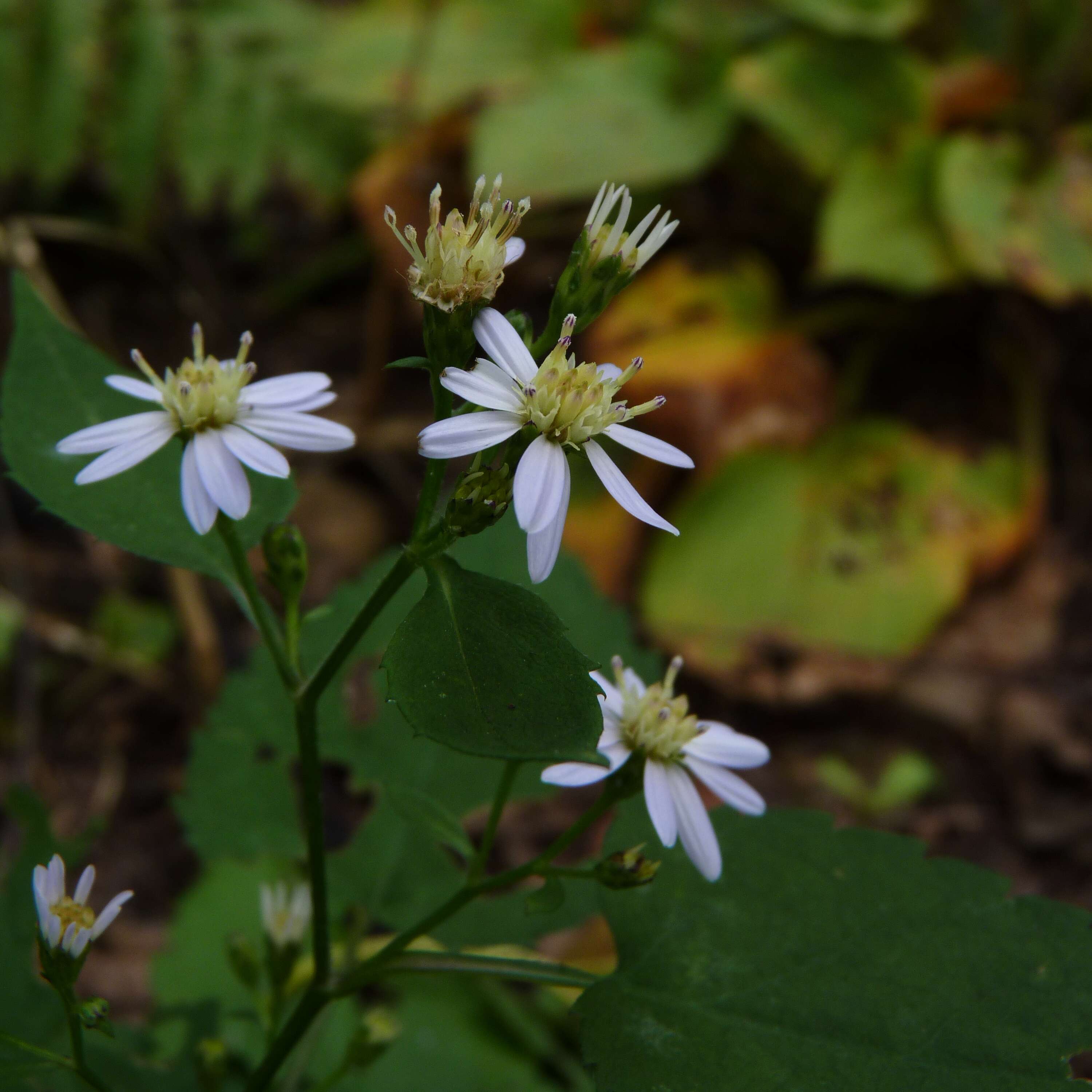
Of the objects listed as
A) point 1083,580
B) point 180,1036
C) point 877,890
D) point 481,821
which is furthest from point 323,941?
point 1083,580

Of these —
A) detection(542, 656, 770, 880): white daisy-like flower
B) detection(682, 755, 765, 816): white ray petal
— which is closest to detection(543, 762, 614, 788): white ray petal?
detection(542, 656, 770, 880): white daisy-like flower

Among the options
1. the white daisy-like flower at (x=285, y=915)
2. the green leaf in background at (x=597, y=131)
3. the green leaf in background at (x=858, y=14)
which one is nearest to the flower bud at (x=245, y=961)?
the white daisy-like flower at (x=285, y=915)

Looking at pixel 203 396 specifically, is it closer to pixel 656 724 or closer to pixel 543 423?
pixel 543 423

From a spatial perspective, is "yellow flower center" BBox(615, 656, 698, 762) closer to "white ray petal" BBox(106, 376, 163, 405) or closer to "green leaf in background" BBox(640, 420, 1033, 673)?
"white ray petal" BBox(106, 376, 163, 405)

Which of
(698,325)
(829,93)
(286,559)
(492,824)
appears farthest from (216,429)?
(829,93)

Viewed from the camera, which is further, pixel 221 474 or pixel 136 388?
pixel 136 388

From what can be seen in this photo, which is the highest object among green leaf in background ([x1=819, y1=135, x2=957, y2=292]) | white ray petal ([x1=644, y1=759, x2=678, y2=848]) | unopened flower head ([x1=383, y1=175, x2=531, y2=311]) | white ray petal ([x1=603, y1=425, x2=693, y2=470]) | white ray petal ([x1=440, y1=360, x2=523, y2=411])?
unopened flower head ([x1=383, y1=175, x2=531, y2=311])
